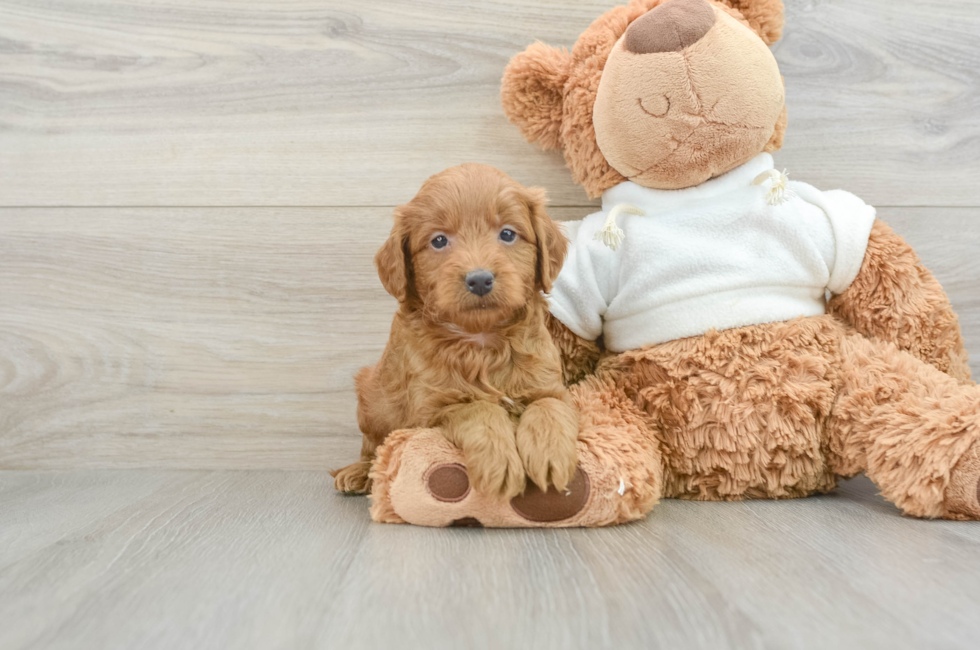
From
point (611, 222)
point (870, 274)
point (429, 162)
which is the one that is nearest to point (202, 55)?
point (429, 162)

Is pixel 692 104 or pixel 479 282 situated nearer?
pixel 479 282

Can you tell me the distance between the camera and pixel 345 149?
1892mm

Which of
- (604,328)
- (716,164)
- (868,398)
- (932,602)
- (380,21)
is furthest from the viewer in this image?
(380,21)

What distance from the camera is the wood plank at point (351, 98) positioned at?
1.86 m

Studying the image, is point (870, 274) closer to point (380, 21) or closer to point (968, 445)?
point (968, 445)

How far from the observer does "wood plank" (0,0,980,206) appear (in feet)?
6.09

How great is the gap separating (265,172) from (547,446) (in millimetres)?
1136

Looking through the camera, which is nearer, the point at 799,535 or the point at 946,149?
the point at 799,535

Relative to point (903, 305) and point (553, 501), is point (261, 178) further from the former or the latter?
point (903, 305)

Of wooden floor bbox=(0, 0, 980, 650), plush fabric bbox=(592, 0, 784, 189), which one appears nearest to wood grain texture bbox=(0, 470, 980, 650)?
wooden floor bbox=(0, 0, 980, 650)

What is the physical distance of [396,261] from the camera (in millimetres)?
1367

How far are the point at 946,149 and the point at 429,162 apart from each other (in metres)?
1.35

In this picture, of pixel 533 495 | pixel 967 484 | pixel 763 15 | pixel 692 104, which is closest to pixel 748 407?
pixel 967 484

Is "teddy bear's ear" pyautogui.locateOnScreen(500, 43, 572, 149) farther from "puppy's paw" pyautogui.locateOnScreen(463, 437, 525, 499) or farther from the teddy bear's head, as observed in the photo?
"puppy's paw" pyautogui.locateOnScreen(463, 437, 525, 499)
